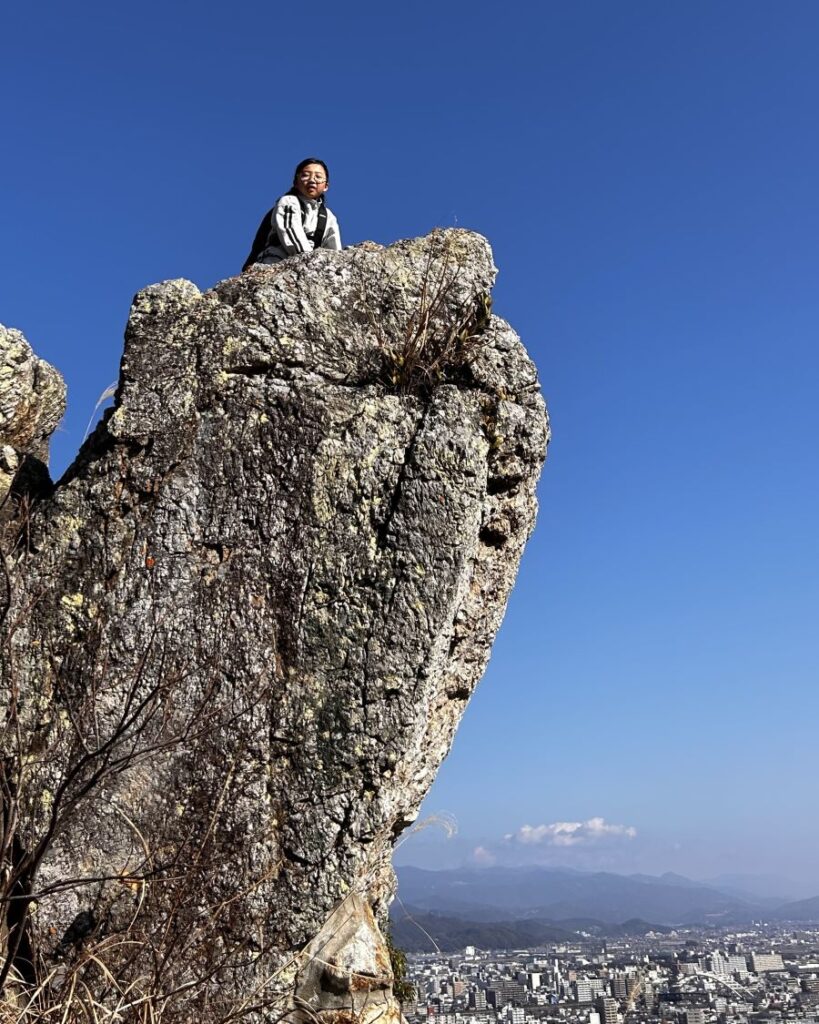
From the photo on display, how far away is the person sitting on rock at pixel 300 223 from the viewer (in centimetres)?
820

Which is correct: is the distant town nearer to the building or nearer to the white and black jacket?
the building

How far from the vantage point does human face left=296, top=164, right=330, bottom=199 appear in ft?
28.3

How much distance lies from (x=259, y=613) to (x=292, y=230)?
4.10 meters

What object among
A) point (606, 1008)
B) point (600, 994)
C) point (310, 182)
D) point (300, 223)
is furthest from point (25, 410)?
point (600, 994)

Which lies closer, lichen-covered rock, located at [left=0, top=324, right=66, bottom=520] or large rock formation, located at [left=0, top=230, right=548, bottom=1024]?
large rock formation, located at [left=0, top=230, right=548, bottom=1024]

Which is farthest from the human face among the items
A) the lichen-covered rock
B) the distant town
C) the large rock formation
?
the distant town

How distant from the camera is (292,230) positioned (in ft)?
27.0

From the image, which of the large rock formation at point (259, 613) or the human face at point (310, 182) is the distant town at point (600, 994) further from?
the human face at point (310, 182)

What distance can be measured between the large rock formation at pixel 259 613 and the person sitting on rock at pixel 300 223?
117 cm

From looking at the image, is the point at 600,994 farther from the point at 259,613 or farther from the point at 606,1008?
the point at 259,613

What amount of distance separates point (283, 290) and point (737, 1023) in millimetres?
18617

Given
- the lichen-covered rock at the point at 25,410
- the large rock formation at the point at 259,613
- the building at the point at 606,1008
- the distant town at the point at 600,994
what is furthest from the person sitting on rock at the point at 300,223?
the building at the point at 606,1008

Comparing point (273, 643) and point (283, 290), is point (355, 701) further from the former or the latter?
point (283, 290)

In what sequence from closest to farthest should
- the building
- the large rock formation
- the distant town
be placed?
the large rock formation < the distant town < the building
